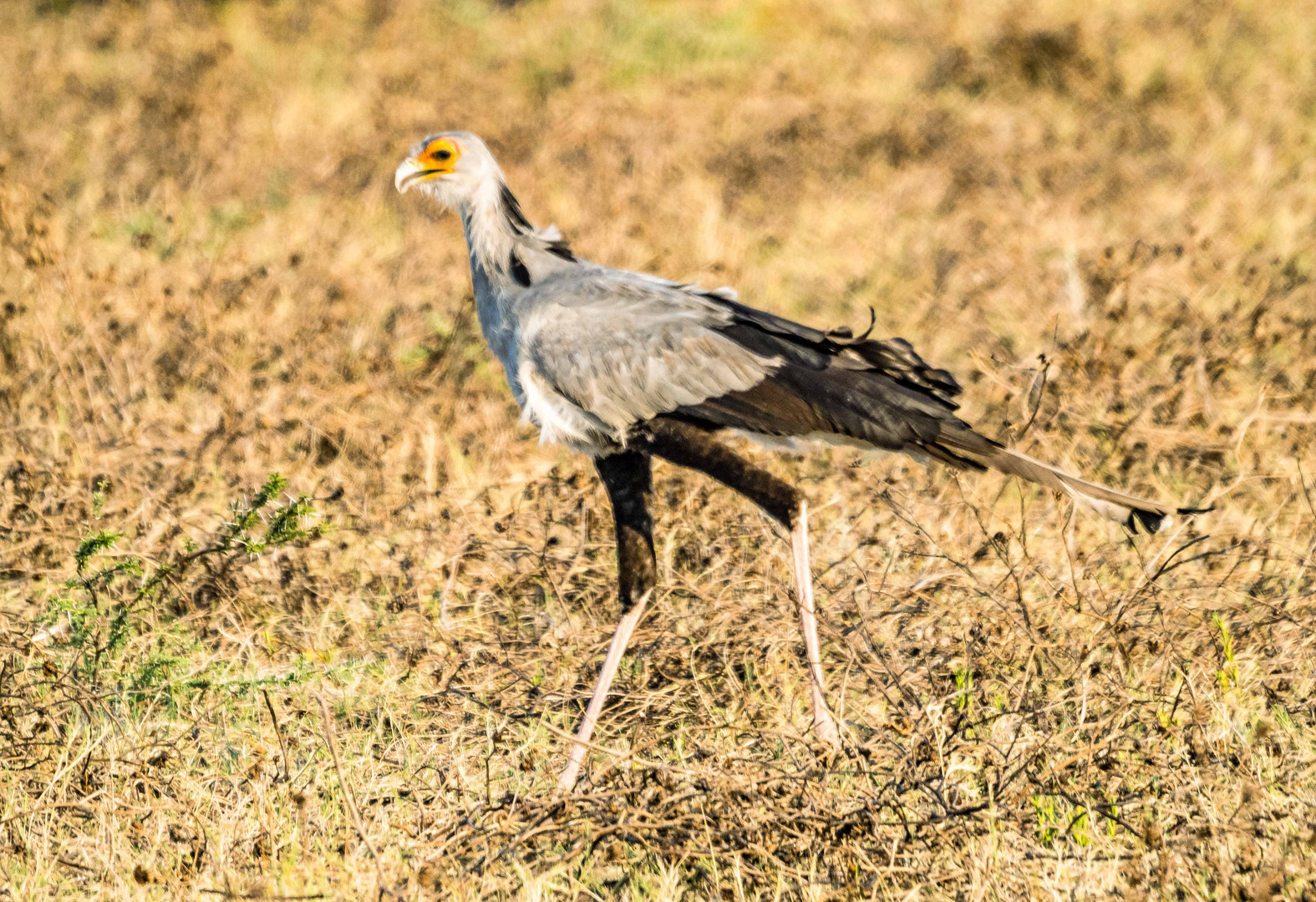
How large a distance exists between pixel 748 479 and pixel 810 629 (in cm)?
46

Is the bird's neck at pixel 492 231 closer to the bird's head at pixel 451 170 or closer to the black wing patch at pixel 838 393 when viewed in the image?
the bird's head at pixel 451 170

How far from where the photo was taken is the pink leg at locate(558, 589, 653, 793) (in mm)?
3516

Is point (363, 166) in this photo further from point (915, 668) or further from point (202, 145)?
point (915, 668)

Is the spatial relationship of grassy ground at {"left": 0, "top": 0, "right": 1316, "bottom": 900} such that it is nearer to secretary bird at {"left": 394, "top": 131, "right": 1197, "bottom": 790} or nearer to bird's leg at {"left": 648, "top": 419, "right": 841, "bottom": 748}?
bird's leg at {"left": 648, "top": 419, "right": 841, "bottom": 748}

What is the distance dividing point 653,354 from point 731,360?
0.76ft

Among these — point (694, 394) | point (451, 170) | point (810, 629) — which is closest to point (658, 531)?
point (694, 394)

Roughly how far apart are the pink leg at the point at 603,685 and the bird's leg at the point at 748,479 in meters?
0.40

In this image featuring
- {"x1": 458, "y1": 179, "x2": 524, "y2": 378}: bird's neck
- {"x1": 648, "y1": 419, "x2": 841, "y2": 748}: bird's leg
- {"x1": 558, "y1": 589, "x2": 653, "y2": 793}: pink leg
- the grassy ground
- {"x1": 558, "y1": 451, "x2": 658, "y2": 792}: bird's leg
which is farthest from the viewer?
{"x1": 458, "y1": 179, "x2": 524, "y2": 378}: bird's neck

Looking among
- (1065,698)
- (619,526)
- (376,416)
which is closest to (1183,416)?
(1065,698)

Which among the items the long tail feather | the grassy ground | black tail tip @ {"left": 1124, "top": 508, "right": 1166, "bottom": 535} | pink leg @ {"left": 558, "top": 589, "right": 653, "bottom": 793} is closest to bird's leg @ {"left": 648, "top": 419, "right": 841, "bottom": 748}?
the grassy ground

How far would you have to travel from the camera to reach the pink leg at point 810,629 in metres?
3.52

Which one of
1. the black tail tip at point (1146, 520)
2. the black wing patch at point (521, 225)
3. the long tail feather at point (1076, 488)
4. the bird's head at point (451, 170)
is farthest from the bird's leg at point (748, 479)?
the bird's head at point (451, 170)

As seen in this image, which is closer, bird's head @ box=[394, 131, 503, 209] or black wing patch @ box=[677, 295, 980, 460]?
black wing patch @ box=[677, 295, 980, 460]

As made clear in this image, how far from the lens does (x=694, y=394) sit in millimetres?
3990
